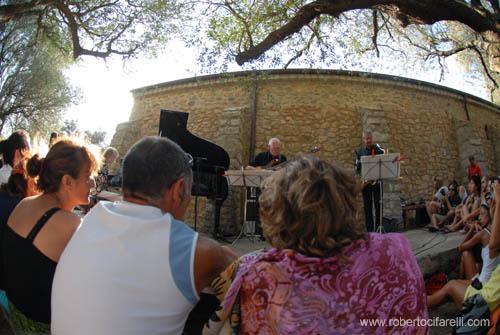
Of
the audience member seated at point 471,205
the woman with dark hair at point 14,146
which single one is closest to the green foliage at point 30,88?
the woman with dark hair at point 14,146

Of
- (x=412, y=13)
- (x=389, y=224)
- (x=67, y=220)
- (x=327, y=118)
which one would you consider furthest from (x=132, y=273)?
(x=327, y=118)

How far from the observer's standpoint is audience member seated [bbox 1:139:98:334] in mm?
1475

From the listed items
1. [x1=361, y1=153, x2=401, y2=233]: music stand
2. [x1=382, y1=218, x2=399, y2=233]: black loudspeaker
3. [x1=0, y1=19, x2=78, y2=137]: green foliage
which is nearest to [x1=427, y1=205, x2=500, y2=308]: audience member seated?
[x1=361, y1=153, x2=401, y2=233]: music stand

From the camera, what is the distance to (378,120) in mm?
10977

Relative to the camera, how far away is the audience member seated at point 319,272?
3.45 feet

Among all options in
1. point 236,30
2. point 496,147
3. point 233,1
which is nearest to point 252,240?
point 236,30

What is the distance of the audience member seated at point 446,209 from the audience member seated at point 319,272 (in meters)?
7.45

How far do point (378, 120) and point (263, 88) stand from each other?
3801 millimetres

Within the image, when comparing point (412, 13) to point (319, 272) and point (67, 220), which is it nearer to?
point (319, 272)

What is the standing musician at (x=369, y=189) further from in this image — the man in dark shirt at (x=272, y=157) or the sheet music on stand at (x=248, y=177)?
the sheet music on stand at (x=248, y=177)

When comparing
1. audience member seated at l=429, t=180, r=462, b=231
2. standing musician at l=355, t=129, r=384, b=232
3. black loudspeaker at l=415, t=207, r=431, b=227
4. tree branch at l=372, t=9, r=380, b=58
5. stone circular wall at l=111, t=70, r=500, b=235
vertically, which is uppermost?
tree branch at l=372, t=9, r=380, b=58

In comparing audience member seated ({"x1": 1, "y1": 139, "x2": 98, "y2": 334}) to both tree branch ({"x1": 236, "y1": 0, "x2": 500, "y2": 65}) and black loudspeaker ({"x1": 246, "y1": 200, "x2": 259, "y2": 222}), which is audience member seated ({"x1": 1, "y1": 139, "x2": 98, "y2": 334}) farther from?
black loudspeaker ({"x1": 246, "y1": 200, "x2": 259, "y2": 222})

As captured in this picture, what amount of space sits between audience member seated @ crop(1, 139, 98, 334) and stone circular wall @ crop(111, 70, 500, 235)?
807 centimetres

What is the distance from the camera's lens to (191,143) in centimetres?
652
